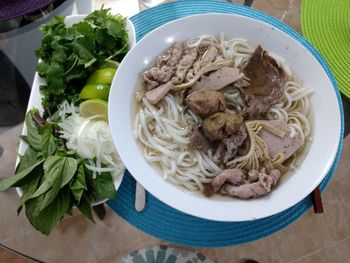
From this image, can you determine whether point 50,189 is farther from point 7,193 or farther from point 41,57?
point 41,57

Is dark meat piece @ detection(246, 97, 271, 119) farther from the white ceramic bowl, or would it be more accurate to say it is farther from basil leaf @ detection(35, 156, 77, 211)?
basil leaf @ detection(35, 156, 77, 211)

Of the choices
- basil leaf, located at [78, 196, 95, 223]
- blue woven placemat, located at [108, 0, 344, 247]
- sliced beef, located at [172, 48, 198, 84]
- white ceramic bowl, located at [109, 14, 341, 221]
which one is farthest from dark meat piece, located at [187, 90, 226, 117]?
basil leaf, located at [78, 196, 95, 223]

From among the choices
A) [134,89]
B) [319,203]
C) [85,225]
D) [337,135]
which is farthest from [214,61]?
[85,225]

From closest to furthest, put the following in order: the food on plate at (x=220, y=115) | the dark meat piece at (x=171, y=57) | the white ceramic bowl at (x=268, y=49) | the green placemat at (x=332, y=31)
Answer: the white ceramic bowl at (x=268, y=49), the food on plate at (x=220, y=115), the dark meat piece at (x=171, y=57), the green placemat at (x=332, y=31)

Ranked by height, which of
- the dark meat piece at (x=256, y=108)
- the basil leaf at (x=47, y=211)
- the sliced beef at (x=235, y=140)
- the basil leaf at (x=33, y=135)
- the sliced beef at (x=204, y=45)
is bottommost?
the basil leaf at (x=47, y=211)

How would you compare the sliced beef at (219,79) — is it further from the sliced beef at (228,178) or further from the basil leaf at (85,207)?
the basil leaf at (85,207)

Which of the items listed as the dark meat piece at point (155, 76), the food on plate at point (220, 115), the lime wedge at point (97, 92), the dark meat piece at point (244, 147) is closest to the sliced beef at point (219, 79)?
the food on plate at point (220, 115)

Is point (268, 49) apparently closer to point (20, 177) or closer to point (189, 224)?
point (189, 224)
